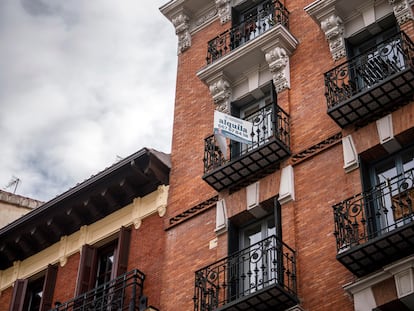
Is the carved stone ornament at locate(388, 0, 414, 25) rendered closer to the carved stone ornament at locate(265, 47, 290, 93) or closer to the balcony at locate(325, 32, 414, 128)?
the balcony at locate(325, 32, 414, 128)

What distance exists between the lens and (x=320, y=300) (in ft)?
58.6

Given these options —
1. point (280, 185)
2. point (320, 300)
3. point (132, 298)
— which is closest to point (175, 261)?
point (132, 298)

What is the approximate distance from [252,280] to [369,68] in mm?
5163

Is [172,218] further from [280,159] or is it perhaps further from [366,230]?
[366,230]

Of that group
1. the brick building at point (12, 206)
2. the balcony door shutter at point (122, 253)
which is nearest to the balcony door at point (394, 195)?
the balcony door shutter at point (122, 253)

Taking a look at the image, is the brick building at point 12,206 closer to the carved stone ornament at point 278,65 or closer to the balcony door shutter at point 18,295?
the balcony door shutter at point 18,295

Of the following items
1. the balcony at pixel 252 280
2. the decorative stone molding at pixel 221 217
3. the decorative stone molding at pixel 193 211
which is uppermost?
the decorative stone molding at pixel 193 211

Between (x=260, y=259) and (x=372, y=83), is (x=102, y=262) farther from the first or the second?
(x=372, y=83)

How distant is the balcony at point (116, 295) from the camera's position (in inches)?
859

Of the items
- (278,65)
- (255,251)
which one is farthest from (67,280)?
(278,65)

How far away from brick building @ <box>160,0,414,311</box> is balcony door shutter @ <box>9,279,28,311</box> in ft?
17.7

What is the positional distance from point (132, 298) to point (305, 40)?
736cm

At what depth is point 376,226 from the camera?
18.1 meters

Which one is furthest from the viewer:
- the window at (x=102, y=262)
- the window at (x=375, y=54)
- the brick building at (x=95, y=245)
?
the window at (x=102, y=262)
